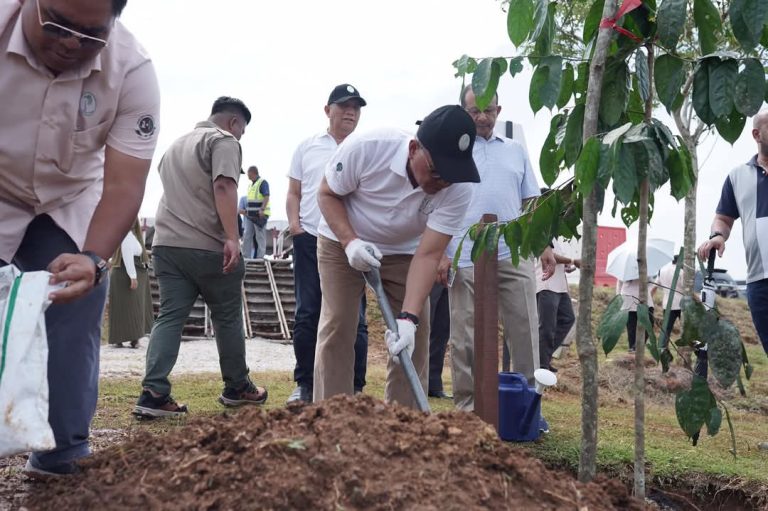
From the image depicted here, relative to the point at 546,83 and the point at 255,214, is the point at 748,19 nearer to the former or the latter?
the point at 546,83

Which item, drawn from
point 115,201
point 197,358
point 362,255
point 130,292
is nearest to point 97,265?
point 115,201

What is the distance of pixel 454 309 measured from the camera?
4.95 m

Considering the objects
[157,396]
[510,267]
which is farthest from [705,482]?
[157,396]

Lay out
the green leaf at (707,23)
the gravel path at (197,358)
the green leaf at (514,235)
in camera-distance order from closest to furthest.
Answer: the green leaf at (707,23) → the green leaf at (514,235) → the gravel path at (197,358)

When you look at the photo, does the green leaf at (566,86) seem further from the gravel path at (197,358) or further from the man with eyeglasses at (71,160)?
the gravel path at (197,358)

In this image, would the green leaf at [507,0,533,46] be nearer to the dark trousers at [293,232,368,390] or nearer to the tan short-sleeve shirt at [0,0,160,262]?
the tan short-sleeve shirt at [0,0,160,262]

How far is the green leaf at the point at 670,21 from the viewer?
7.88 feet

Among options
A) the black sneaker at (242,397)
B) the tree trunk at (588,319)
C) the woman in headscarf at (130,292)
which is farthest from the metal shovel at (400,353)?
the woman in headscarf at (130,292)

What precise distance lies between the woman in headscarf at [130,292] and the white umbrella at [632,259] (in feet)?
19.1

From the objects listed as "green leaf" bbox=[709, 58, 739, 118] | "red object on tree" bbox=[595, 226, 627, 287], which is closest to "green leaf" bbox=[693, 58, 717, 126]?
"green leaf" bbox=[709, 58, 739, 118]

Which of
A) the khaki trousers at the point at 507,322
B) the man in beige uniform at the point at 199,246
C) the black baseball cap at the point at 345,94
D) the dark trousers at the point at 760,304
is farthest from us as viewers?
the black baseball cap at the point at 345,94

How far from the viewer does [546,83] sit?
2.61m

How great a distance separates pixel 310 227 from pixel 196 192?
775 millimetres

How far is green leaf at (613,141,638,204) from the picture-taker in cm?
232
